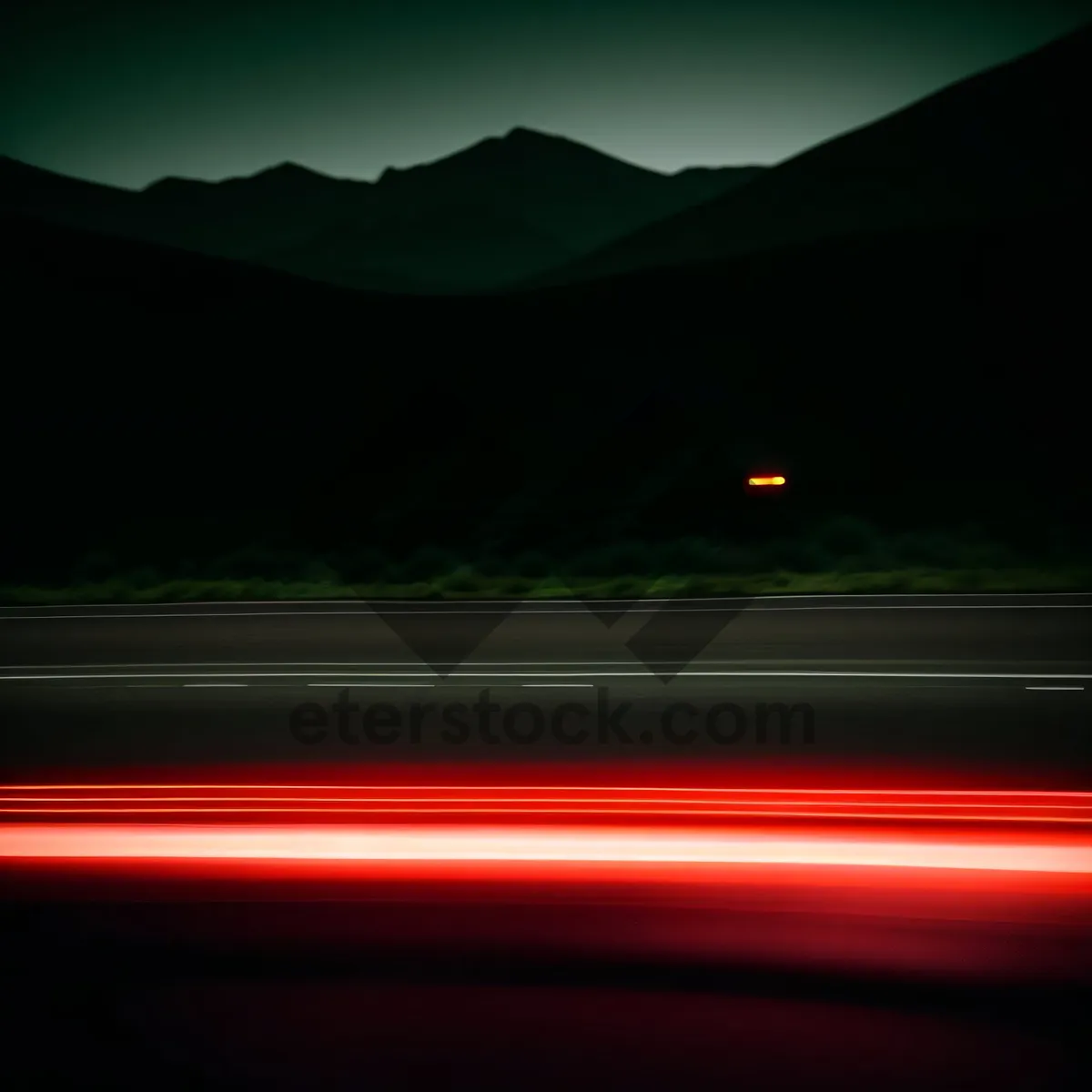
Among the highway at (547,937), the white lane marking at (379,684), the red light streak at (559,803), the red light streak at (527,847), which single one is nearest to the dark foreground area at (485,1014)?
the highway at (547,937)

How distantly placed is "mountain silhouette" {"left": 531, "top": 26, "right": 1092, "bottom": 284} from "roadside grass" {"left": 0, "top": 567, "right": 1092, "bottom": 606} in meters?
81.2

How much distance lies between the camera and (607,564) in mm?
27484

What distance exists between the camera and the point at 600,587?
2236 cm

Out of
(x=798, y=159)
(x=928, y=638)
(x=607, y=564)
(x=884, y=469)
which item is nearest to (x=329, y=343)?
(x=884, y=469)

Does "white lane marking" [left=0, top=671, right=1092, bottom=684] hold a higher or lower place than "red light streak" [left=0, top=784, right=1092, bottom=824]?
lower

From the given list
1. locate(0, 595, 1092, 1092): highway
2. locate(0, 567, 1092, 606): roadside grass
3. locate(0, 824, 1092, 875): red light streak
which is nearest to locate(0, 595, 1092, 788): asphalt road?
locate(0, 595, 1092, 1092): highway

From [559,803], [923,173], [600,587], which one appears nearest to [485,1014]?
[559,803]

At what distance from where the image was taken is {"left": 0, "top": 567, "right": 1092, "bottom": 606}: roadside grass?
66.7 feet

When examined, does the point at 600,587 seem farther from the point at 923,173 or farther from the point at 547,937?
the point at 923,173

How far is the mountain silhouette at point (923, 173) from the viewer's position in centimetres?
10150

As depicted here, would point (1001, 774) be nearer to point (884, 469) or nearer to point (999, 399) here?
point (884, 469)

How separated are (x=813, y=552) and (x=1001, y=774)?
21.3m

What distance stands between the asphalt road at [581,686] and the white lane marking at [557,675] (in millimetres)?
46

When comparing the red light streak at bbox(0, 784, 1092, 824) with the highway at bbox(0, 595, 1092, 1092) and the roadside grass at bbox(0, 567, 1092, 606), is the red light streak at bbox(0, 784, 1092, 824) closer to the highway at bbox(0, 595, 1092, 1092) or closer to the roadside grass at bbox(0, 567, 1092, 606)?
the highway at bbox(0, 595, 1092, 1092)
